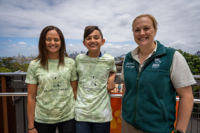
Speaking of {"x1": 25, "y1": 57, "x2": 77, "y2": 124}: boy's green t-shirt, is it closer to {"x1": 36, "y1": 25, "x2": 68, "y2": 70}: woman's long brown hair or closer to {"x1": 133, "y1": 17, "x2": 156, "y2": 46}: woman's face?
{"x1": 36, "y1": 25, "x2": 68, "y2": 70}: woman's long brown hair

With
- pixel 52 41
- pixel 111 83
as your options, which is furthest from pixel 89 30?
pixel 111 83

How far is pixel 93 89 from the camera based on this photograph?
1504mm

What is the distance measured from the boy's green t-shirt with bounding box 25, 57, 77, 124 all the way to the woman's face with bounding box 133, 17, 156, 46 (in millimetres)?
858

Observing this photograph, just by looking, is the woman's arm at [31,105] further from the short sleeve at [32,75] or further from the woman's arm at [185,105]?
the woman's arm at [185,105]

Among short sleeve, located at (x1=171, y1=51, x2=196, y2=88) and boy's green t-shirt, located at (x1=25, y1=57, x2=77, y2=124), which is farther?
boy's green t-shirt, located at (x1=25, y1=57, x2=77, y2=124)

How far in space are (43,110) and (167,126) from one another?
1.22 metres

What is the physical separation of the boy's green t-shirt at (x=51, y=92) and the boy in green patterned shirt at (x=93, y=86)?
0.14 meters

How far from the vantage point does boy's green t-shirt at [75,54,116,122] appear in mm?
1464

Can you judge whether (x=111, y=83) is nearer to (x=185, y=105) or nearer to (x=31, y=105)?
(x=185, y=105)

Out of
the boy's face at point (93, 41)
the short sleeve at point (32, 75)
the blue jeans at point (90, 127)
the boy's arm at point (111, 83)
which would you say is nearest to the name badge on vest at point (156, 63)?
the boy's arm at point (111, 83)

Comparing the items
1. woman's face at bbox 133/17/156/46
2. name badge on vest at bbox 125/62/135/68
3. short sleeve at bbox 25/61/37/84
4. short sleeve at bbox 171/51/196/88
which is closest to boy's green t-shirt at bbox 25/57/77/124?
short sleeve at bbox 25/61/37/84

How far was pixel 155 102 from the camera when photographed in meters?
1.16

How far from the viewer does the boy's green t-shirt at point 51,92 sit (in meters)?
1.45

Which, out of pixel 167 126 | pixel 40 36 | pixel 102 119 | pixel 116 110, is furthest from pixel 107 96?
pixel 40 36
